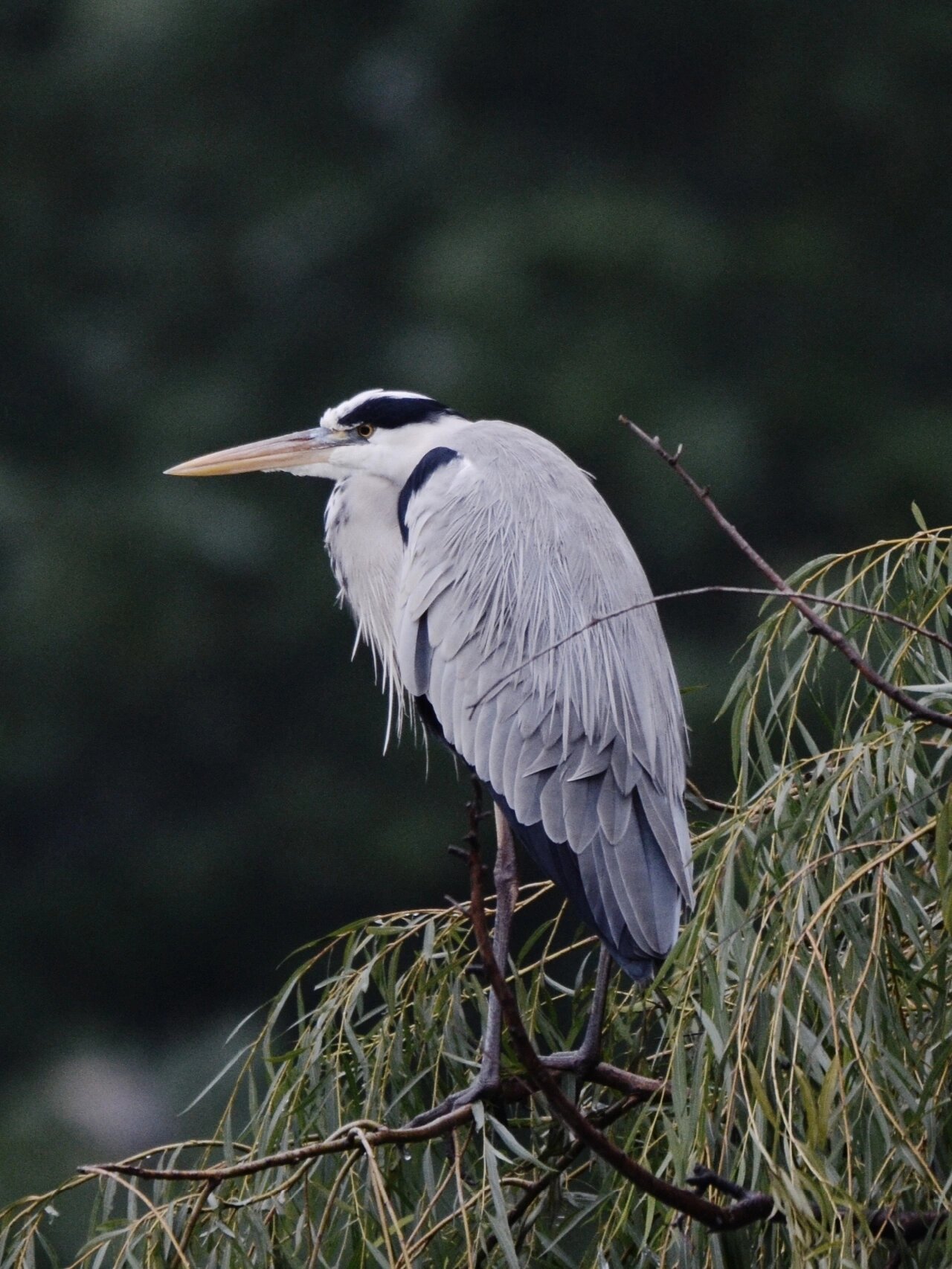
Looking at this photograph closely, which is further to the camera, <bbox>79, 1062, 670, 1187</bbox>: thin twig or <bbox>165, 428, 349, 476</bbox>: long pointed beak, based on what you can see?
<bbox>165, 428, 349, 476</bbox>: long pointed beak

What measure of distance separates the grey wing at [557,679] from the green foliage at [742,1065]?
15 centimetres

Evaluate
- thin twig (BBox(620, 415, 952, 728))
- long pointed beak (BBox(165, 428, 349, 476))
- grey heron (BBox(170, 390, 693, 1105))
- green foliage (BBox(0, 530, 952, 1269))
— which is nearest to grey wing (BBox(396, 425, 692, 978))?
grey heron (BBox(170, 390, 693, 1105))

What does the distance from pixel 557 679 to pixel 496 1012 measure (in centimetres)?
37

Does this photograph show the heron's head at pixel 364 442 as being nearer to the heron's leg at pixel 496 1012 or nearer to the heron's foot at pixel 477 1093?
the heron's leg at pixel 496 1012

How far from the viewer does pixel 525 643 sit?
1.95 metres

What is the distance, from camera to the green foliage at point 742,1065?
116 centimetres

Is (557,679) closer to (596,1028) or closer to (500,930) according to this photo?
(500,930)

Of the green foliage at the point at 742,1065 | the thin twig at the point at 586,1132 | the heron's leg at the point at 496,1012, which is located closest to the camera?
the thin twig at the point at 586,1132

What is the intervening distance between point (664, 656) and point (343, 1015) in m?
0.60

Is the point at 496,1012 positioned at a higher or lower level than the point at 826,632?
lower

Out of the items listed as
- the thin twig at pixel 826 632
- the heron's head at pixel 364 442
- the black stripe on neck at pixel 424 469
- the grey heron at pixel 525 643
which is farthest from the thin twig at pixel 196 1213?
the heron's head at pixel 364 442

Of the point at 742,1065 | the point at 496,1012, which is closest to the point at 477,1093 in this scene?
the point at 496,1012

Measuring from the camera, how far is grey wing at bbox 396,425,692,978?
1707 mm

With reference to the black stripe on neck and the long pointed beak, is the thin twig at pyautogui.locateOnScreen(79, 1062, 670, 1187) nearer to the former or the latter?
the black stripe on neck
